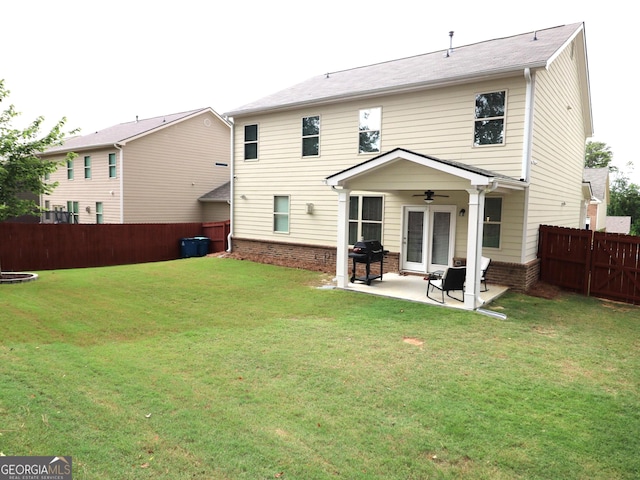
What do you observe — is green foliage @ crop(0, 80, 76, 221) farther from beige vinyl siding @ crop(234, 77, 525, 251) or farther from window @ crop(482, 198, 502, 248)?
window @ crop(482, 198, 502, 248)

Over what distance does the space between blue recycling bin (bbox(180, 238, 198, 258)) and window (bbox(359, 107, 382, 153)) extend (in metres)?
9.92

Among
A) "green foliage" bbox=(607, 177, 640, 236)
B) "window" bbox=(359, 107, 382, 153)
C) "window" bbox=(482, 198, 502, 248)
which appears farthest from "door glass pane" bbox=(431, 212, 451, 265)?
"green foliage" bbox=(607, 177, 640, 236)

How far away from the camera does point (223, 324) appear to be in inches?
297

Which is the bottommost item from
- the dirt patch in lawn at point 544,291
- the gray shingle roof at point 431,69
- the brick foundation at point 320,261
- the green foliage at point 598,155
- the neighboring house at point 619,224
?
the dirt patch in lawn at point 544,291

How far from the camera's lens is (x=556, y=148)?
508 inches

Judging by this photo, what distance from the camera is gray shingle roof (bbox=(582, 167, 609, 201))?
→ 32188 mm

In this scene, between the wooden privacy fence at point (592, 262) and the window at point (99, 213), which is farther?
the window at point (99, 213)

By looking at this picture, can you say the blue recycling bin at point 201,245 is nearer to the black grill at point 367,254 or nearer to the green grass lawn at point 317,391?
the black grill at point 367,254

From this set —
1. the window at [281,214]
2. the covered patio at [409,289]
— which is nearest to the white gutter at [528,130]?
the covered patio at [409,289]

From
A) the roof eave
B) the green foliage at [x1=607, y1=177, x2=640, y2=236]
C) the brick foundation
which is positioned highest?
the roof eave

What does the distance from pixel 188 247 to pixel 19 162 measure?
8877 millimetres

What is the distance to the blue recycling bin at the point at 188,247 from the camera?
1938cm

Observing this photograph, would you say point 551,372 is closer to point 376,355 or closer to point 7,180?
point 376,355

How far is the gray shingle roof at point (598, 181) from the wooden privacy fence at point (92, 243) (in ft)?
94.4
